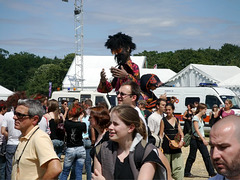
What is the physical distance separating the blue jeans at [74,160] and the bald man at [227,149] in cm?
569

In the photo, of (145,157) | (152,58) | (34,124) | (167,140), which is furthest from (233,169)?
(152,58)

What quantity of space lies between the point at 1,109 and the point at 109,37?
426 centimetres

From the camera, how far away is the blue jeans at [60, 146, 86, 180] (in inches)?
302

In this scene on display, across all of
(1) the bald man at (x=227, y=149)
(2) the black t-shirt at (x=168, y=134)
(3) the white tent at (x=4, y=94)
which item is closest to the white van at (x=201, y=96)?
(3) the white tent at (x=4, y=94)

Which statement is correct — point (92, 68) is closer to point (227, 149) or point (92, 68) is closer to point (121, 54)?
point (121, 54)

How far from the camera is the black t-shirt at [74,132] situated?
778 cm

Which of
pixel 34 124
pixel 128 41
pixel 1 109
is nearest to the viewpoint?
pixel 34 124

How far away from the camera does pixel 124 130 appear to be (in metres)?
3.36

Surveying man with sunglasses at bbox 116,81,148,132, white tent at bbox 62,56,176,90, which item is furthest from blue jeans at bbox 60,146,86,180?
white tent at bbox 62,56,176,90

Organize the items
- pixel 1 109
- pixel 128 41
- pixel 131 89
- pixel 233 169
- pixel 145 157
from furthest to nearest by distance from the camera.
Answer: pixel 1 109, pixel 128 41, pixel 131 89, pixel 145 157, pixel 233 169

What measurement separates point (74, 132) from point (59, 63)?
271 ft

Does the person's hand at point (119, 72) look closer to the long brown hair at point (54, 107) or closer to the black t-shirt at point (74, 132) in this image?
the black t-shirt at point (74, 132)

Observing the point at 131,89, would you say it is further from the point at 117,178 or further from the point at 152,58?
the point at 152,58

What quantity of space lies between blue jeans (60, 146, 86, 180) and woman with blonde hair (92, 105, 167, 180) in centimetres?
447
